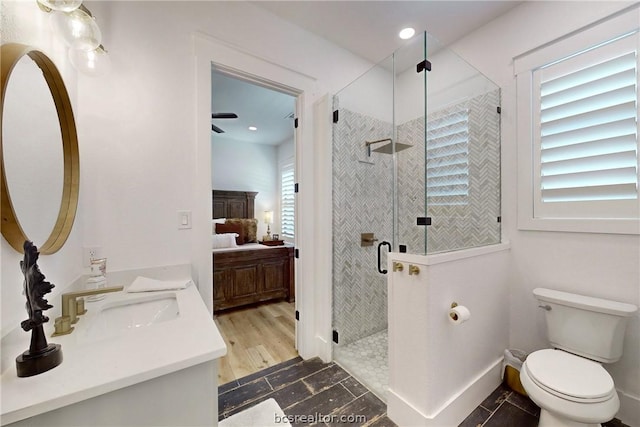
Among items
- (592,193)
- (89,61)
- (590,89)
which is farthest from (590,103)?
(89,61)

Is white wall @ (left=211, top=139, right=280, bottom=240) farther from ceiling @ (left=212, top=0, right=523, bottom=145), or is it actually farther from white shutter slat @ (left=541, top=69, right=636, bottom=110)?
white shutter slat @ (left=541, top=69, right=636, bottom=110)

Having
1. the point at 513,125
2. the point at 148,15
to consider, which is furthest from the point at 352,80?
the point at 148,15

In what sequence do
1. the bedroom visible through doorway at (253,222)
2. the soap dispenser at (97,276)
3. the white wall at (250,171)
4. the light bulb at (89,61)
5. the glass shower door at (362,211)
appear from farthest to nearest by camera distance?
1. the white wall at (250,171)
2. the bedroom visible through doorway at (253,222)
3. the glass shower door at (362,211)
4. the soap dispenser at (97,276)
5. the light bulb at (89,61)

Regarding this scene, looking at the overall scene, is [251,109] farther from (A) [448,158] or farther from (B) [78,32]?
(A) [448,158]

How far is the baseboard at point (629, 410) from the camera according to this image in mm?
1439

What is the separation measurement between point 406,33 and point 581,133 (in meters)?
1.52

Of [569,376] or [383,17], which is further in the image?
[383,17]

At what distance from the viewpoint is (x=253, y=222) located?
4836mm

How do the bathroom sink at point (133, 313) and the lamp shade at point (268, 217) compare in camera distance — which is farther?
the lamp shade at point (268, 217)

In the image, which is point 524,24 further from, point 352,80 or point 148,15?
point 148,15

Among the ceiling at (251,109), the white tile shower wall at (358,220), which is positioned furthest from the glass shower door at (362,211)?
the ceiling at (251,109)

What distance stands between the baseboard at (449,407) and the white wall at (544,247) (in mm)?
498

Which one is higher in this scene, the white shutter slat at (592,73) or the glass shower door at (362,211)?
the white shutter slat at (592,73)

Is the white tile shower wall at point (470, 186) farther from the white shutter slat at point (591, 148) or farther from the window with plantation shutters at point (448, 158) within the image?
the white shutter slat at point (591, 148)
